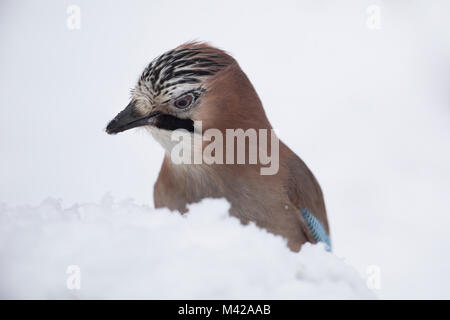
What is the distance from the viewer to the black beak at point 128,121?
1.21m

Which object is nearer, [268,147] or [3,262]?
[3,262]

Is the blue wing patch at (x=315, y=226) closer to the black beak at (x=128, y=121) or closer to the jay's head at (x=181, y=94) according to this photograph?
the jay's head at (x=181, y=94)

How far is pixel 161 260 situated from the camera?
80cm

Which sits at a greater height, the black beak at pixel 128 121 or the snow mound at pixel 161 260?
the black beak at pixel 128 121

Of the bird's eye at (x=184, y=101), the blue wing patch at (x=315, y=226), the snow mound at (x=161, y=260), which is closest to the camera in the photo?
the snow mound at (x=161, y=260)

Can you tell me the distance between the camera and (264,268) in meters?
0.81

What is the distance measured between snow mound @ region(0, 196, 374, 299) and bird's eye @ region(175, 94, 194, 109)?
0.36 metres

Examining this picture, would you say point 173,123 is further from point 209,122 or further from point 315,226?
point 315,226

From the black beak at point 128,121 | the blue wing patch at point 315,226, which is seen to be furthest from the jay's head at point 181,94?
the blue wing patch at point 315,226

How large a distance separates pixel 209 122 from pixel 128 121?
181 mm

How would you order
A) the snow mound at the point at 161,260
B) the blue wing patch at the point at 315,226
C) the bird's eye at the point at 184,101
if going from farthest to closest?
1. the blue wing patch at the point at 315,226
2. the bird's eye at the point at 184,101
3. the snow mound at the point at 161,260

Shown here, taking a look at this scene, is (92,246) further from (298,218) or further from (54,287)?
(298,218)
